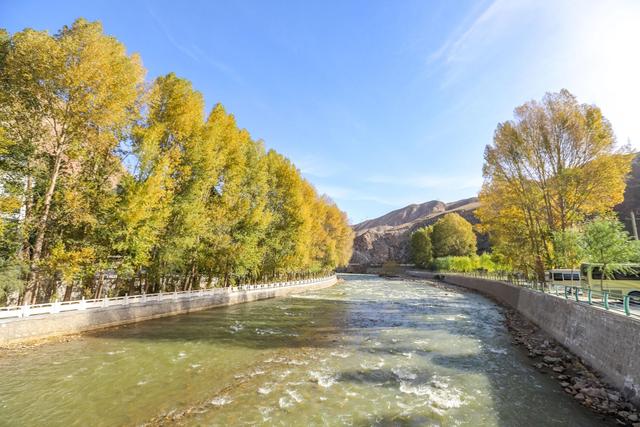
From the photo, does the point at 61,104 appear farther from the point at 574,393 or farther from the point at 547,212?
the point at 547,212

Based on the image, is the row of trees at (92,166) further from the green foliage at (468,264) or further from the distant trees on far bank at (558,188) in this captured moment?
the green foliage at (468,264)

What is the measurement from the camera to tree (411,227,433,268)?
334 ft

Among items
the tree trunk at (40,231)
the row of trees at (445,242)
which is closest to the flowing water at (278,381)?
the tree trunk at (40,231)

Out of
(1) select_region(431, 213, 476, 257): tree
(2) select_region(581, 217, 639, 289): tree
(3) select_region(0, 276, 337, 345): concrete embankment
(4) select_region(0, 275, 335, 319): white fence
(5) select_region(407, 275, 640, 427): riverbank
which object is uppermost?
(1) select_region(431, 213, 476, 257): tree

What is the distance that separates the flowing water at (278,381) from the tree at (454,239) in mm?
86489

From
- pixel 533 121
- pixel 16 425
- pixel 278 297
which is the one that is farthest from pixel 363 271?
pixel 16 425

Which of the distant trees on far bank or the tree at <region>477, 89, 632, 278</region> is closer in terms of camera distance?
the distant trees on far bank

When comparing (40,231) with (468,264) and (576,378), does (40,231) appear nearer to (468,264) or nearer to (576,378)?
(576,378)

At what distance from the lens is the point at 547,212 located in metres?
27.9

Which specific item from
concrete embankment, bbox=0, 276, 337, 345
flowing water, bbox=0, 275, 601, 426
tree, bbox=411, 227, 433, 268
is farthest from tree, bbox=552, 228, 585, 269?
tree, bbox=411, 227, 433, 268

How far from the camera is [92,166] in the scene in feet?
57.1

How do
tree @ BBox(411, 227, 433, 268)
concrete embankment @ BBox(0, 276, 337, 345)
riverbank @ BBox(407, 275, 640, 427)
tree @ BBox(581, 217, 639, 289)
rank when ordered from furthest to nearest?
tree @ BBox(411, 227, 433, 268) < tree @ BBox(581, 217, 639, 289) < concrete embankment @ BBox(0, 276, 337, 345) < riverbank @ BBox(407, 275, 640, 427)

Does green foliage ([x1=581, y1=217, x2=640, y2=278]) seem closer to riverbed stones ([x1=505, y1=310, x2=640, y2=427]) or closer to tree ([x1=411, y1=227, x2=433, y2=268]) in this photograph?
riverbed stones ([x1=505, y1=310, x2=640, y2=427])

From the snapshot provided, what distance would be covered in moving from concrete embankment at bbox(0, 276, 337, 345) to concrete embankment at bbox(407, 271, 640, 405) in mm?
21529
